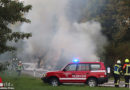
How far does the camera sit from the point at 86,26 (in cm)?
3331

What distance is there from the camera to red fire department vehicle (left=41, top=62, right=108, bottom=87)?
19.6 m

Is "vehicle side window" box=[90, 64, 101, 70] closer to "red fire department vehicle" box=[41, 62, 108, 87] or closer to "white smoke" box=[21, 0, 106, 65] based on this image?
"red fire department vehicle" box=[41, 62, 108, 87]

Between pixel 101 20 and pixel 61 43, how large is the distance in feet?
24.1

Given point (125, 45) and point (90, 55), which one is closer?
point (90, 55)

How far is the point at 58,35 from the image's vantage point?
3172cm

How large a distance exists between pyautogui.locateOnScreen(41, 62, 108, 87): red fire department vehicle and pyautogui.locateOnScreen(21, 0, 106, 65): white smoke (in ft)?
31.7

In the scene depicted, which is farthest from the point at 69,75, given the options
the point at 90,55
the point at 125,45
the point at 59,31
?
the point at 125,45

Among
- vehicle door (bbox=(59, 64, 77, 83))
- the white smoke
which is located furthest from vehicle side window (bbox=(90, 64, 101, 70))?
the white smoke

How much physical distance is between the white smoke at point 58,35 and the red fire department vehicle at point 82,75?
9658mm

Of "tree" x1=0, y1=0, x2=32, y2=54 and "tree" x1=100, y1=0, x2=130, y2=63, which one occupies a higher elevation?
"tree" x1=100, y1=0, x2=130, y2=63

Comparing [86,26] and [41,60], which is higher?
[86,26]

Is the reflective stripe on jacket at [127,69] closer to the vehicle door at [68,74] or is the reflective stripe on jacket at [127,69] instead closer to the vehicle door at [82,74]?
the vehicle door at [82,74]

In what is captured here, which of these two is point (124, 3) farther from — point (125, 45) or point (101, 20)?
point (125, 45)

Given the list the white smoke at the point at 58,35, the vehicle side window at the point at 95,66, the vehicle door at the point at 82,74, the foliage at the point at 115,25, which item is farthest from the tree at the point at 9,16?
the foliage at the point at 115,25
